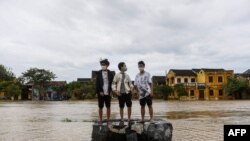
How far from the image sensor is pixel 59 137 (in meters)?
10.2

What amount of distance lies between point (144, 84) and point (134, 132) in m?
1.27

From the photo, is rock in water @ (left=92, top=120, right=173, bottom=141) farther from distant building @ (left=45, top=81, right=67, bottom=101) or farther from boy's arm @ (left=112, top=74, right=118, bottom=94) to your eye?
distant building @ (left=45, top=81, right=67, bottom=101)

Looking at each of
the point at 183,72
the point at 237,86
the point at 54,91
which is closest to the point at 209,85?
the point at 183,72

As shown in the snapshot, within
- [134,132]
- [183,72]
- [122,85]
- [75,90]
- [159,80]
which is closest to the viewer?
[134,132]

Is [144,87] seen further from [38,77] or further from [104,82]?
[38,77]

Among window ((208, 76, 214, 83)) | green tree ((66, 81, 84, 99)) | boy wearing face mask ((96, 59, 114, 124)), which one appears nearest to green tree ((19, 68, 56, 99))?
green tree ((66, 81, 84, 99))

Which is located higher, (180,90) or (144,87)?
(180,90)

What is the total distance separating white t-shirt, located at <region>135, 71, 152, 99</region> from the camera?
28.1 feet

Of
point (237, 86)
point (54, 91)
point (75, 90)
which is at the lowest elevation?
point (75, 90)

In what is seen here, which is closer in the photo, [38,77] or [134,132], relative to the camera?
[134,132]

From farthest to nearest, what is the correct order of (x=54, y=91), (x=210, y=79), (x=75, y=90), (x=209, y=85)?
(x=54, y=91), (x=210, y=79), (x=209, y=85), (x=75, y=90)

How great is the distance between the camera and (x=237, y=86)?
223 feet

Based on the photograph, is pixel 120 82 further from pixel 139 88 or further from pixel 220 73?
pixel 220 73

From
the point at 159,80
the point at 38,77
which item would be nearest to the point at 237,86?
the point at 159,80
